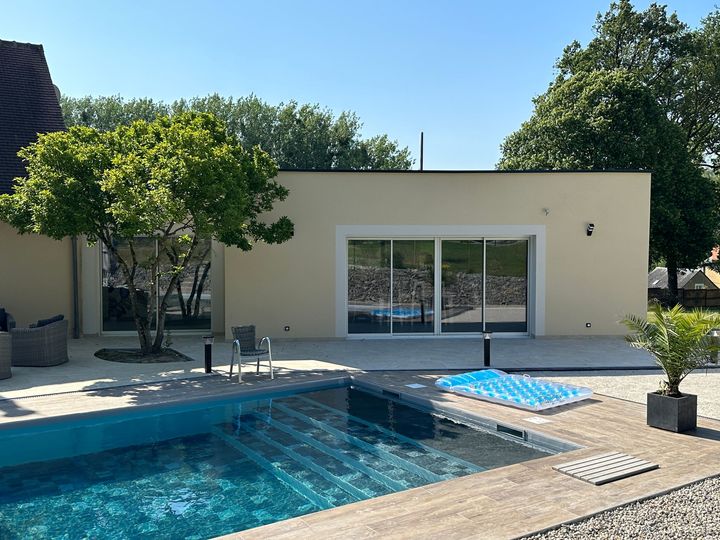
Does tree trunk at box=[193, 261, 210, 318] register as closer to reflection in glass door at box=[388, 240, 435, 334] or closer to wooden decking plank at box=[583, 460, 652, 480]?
reflection in glass door at box=[388, 240, 435, 334]

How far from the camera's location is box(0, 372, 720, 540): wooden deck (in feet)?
15.6

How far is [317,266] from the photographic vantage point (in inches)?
585

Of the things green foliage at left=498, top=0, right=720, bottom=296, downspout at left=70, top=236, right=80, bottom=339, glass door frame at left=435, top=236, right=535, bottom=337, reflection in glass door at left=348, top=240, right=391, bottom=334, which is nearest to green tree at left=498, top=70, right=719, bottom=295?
green foliage at left=498, top=0, right=720, bottom=296

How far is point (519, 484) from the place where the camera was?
5676 mm

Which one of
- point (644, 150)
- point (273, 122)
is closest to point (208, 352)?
point (644, 150)

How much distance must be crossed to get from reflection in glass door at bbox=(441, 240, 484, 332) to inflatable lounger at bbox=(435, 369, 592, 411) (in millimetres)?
4732

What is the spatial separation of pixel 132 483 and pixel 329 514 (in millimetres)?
2709

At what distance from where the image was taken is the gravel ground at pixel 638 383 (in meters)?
9.30

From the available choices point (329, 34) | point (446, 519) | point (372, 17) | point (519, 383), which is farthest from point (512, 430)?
point (329, 34)

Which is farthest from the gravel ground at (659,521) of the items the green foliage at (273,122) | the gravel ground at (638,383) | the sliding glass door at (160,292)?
the green foliage at (273,122)

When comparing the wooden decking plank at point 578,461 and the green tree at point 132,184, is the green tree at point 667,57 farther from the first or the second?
the wooden decking plank at point 578,461

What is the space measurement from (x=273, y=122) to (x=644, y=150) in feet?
73.8

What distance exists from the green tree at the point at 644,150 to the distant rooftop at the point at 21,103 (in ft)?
63.9

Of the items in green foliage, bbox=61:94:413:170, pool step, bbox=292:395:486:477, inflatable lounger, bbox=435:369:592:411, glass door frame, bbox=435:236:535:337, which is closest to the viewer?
pool step, bbox=292:395:486:477
